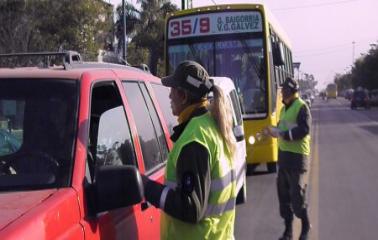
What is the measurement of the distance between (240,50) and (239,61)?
0.24 meters

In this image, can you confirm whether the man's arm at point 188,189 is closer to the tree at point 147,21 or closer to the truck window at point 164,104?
the truck window at point 164,104

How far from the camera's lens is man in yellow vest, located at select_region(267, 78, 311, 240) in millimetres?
7387

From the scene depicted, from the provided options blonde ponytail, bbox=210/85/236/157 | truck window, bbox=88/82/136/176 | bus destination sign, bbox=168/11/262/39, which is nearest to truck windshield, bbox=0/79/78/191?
truck window, bbox=88/82/136/176

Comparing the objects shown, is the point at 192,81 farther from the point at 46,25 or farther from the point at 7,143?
the point at 46,25

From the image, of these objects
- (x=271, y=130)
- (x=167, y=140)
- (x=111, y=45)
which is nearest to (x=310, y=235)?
(x=271, y=130)

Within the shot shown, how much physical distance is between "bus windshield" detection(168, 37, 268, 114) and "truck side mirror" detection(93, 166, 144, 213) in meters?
10.7

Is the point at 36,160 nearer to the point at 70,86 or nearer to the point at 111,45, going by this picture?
the point at 70,86

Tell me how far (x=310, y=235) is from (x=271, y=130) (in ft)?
4.73

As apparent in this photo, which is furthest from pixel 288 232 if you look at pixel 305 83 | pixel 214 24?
pixel 305 83

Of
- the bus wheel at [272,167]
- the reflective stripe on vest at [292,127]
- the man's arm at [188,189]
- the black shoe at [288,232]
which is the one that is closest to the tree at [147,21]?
the bus wheel at [272,167]

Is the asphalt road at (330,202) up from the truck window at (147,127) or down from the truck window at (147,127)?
down

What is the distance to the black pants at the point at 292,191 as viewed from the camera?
289 inches

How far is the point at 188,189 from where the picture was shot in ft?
9.98

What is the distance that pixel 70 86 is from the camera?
11.1 feet
